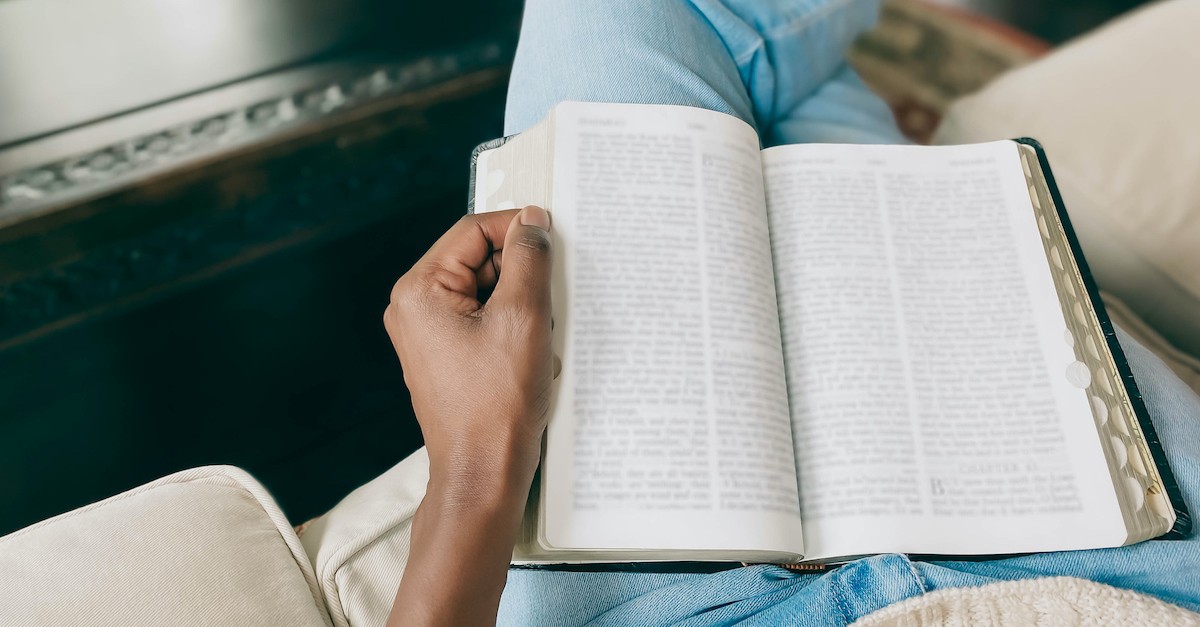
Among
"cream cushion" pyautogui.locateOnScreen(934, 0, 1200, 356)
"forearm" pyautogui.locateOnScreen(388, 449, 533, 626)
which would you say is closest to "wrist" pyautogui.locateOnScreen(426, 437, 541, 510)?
"forearm" pyautogui.locateOnScreen(388, 449, 533, 626)

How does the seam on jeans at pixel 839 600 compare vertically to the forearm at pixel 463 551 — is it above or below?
below

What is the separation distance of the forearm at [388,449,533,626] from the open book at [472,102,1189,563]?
3 centimetres

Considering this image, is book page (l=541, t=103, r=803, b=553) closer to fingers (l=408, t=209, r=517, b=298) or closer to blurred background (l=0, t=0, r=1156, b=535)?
fingers (l=408, t=209, r=517, b=298)

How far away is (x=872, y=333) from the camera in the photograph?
0.53m

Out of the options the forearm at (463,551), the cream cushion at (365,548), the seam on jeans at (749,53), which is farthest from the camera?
the seam on jeans at (749,53)

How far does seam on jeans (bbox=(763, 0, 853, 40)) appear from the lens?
71 cm

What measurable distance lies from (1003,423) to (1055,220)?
186 millimetres

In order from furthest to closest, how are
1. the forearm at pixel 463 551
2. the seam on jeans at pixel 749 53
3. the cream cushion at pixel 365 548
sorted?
the seam on jeans at pixel 749 53, the cream cushion at pixel 365 548, the forearm at pixel 463 551

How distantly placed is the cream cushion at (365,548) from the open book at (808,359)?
157mm

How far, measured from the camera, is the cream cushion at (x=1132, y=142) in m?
0.77

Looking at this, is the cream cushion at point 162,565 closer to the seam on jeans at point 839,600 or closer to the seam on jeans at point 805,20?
the seam on jeans at point 839,600

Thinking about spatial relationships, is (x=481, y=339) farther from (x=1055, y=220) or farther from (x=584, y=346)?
(x=1055, y=220)

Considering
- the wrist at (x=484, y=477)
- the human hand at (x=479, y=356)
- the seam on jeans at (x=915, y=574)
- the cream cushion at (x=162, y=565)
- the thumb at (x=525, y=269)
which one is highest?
the thumb at (x=525, y=269)

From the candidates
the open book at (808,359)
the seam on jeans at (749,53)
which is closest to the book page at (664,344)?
the open book at (808,359)
